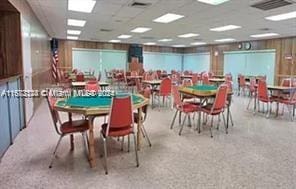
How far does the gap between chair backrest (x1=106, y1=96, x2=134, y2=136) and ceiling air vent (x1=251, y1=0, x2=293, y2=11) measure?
3933mm

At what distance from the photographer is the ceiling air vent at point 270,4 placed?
4863mm

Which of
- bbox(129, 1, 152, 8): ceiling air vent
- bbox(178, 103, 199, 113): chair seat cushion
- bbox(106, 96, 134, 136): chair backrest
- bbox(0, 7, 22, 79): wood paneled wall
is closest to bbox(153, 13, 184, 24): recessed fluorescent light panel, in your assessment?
bbox(129, 1, 152, 8): ceiling air vent

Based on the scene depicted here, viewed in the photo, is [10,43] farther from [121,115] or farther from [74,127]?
[121,115]

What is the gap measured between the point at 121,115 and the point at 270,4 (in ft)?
14.2

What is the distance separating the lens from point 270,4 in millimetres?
5090

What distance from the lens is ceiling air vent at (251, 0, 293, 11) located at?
4.86 metres

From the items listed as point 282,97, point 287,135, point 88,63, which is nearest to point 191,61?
point 88,63

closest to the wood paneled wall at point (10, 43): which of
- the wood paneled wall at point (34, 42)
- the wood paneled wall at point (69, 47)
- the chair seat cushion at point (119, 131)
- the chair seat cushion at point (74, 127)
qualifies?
the wood paneled wall at point (34, 42)

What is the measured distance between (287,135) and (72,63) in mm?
12825

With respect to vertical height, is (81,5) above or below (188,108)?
above

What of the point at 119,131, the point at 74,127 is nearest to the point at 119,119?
the point at 119,131

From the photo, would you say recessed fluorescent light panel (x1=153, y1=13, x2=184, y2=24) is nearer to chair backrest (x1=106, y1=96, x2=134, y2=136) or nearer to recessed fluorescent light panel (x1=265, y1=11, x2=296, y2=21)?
recessed fluorescent light panel (x1=265, y1=11, x2=296, y2=21)

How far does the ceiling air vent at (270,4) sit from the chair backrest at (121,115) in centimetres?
393

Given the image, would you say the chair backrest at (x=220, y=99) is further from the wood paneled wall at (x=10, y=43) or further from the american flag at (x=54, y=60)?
the american flag at (x=54, y=60)
